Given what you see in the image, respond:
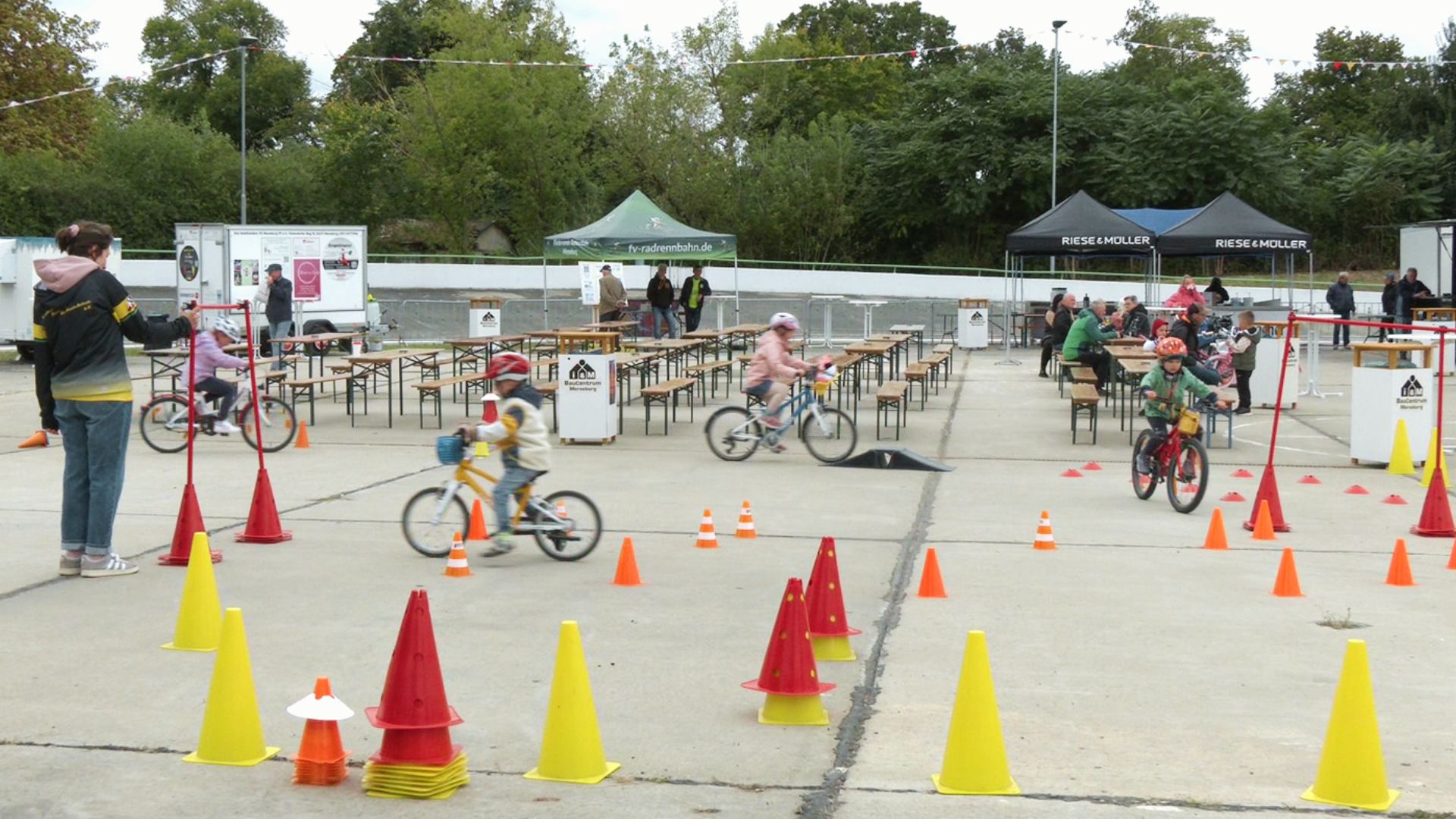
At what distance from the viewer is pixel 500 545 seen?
32.1 ft

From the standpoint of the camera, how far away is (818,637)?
7.26 metres

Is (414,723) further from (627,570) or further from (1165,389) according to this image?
(1165,389)

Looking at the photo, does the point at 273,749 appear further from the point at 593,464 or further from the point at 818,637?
the point at 593,464

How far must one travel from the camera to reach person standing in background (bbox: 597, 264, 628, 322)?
96.8ft

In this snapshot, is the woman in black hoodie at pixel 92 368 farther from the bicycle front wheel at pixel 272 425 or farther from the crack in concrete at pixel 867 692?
the bicycle front wheel at pixel 272 425

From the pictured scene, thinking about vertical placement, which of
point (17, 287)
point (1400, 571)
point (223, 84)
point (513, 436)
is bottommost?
point (1400, 571)

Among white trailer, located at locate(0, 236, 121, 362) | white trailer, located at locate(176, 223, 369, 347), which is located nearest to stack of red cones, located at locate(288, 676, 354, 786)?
white trailer, located at locate(176, 223, 369, 347)

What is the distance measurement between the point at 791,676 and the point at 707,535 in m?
4.31

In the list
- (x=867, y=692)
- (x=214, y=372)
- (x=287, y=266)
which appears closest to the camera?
(x=867, y=692)

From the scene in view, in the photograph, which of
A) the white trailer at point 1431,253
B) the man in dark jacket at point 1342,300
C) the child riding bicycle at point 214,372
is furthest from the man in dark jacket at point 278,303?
the white trailer at point 1431,253

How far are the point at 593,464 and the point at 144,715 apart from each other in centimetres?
899

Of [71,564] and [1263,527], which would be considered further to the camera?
[1263,527]

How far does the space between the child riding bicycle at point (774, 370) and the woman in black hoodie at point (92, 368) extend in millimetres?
7164

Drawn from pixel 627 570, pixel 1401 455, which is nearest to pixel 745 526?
pixel 627 570
